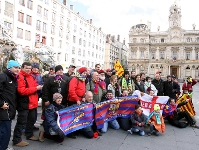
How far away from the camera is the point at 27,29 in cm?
2877

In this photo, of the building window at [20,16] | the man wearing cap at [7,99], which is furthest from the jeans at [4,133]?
the building window at [20,16]

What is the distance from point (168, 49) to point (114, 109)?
188ft

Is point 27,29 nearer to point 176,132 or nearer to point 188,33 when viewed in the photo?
point 176,132

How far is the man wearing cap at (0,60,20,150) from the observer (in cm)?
393

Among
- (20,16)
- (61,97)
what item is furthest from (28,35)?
(61,97)

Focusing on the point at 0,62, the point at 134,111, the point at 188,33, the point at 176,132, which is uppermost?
the point at 188,33

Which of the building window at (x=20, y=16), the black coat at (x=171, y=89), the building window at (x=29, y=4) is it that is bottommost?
the black coat at (x=171, y=89)

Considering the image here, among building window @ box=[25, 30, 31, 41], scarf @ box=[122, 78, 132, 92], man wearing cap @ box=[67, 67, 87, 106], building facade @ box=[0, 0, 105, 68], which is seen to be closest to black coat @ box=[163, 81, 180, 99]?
scarf @ box=[122, 78, 132, 92]

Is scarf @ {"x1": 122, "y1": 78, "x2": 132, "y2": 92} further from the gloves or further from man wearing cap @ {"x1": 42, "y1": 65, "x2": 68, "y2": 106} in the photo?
the gloves

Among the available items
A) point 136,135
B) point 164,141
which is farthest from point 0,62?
point 164,141

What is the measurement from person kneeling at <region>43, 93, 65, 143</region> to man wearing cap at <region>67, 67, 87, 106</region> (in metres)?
0.59

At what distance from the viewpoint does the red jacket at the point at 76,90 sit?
5.62m

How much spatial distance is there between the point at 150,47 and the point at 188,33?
39.4 feet

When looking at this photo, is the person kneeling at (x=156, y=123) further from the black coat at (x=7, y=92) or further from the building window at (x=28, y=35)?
the building window at (x=28, y=35)
